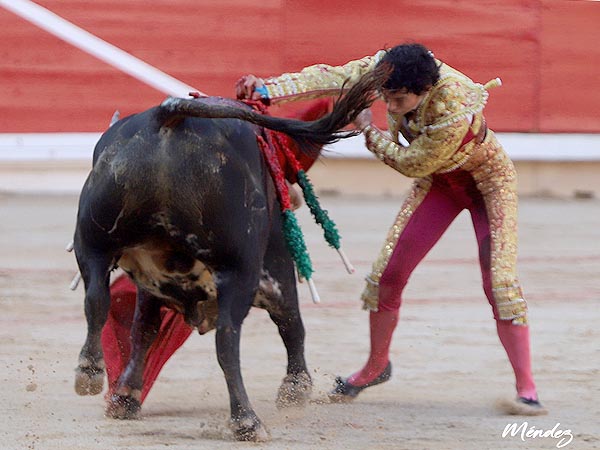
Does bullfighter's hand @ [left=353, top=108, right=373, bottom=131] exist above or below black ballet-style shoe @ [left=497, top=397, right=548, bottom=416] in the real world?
above

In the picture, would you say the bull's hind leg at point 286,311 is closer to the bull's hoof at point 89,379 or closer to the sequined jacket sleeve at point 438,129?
the sequined jacket sleeve at point 438,129

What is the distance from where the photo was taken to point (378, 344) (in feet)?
13.4

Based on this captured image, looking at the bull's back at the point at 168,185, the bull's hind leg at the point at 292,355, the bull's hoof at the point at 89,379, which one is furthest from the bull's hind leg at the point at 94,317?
the bull's hind leg at the point at 292,355

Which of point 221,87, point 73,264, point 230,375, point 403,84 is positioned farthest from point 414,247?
point 221,87

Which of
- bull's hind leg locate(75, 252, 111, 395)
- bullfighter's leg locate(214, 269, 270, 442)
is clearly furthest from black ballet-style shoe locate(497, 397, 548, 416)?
bull's hind leg locate(75, 252, 111, 395)

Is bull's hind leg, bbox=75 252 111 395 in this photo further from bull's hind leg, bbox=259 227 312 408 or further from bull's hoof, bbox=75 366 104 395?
bull's hind leg, bbox=259 227 312 408

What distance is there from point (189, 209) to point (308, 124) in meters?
0.41

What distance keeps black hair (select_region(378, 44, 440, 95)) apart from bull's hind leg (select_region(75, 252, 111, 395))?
96 centimetres

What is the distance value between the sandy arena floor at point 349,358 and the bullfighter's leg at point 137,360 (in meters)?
0.06

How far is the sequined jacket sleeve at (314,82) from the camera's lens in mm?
3648

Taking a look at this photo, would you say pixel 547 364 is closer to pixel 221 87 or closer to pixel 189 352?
pixel 189 352

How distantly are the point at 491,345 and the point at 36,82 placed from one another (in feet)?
13.6

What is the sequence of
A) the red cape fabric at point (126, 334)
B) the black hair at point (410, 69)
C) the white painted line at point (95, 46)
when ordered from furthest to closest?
1. the white painted line at point (95, 46)
2. the red cape fabric at point (126, 334)
3. the black hair at point (410, 69)

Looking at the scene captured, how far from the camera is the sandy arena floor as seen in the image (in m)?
3.36
